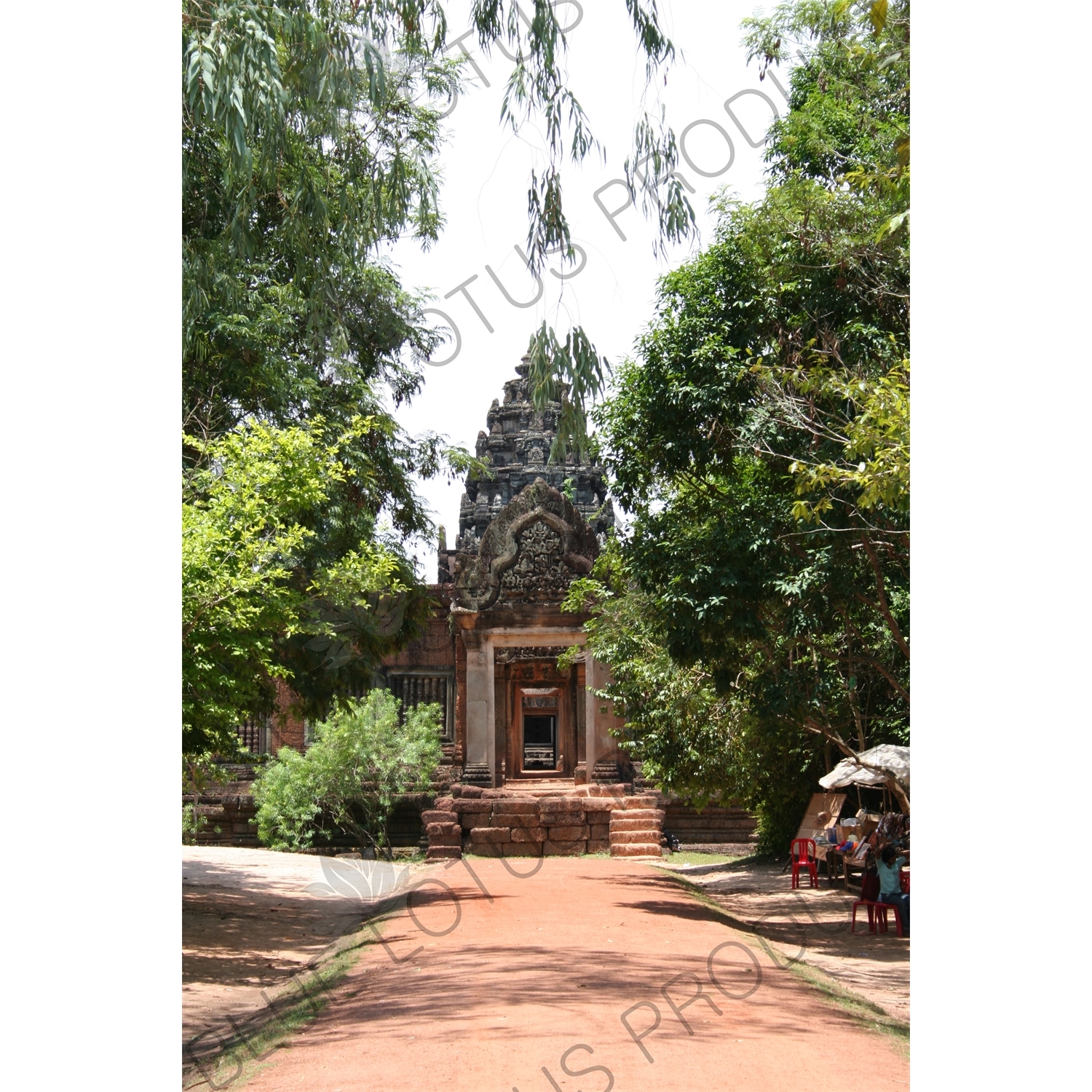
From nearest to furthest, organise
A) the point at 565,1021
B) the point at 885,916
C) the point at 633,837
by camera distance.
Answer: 1. the point at 565,1021
2. the point at 885,916
3. the point at 633,837

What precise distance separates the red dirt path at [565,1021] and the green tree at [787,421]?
289 cm

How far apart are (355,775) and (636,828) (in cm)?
456

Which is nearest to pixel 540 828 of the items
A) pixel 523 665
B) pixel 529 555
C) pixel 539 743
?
pixel 529 555

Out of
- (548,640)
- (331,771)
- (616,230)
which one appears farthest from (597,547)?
(616,230)

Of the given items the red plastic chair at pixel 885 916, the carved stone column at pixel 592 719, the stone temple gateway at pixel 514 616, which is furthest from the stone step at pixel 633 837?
the red plastic chair at pixel 885 916

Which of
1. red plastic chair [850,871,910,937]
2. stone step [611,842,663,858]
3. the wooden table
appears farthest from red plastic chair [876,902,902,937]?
stone step [611,842,663,858]

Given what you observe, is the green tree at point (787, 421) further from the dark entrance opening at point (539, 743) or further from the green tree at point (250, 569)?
the dark entrance opening at point (539, 743)

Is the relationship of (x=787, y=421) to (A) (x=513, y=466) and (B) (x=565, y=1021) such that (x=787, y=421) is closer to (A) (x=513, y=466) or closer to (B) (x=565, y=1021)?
(B) (x=565, y=1021)

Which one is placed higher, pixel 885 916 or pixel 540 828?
pixel 885 916

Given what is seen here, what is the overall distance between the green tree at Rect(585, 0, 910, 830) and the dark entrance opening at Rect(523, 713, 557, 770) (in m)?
22.1

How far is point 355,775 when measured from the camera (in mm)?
19984

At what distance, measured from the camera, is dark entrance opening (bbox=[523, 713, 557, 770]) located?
35.8m

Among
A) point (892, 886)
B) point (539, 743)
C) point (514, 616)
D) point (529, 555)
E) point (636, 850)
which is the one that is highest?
point (529, 555)

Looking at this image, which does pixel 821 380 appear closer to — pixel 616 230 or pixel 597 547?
pixel 616 230
